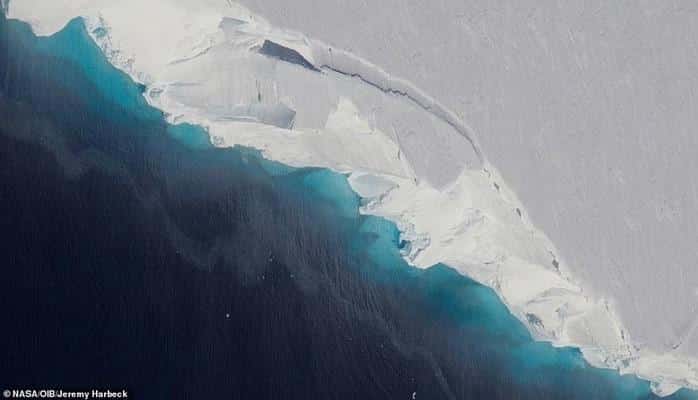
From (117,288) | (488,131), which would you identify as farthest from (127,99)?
(488,131)

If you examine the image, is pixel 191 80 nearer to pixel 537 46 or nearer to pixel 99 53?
pixel 99 53

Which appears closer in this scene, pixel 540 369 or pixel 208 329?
pixel 208 329

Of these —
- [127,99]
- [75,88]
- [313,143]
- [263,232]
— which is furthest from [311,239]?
[75,88]

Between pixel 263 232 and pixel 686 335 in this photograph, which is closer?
pixel 686 335

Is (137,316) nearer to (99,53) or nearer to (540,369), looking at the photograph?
(99,53)

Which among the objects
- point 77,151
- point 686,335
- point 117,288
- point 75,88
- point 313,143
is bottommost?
point 686,335

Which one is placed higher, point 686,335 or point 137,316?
point 137,316
